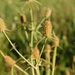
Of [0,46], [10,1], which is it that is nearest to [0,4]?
[10,1]

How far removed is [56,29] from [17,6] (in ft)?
2.58

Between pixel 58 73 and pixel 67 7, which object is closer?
pixel 58 73

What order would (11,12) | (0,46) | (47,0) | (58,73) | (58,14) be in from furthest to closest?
(47,0)
(58,14)
(11,12)
(0,46)
(58,73)

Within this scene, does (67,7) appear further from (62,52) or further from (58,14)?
(62,52)

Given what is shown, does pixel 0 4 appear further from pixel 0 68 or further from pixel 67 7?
pixel 0 68

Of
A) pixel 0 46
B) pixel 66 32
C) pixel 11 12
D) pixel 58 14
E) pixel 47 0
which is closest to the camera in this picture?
pixel 0 46

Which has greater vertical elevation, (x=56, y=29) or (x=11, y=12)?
(x=11, y=12)

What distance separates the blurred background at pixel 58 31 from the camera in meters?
2.00

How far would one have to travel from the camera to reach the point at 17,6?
3.08m

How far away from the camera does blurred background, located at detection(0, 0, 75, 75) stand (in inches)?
78.8

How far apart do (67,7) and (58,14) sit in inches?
9.5

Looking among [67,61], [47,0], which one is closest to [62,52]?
[67,61]

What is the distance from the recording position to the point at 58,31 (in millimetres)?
2529

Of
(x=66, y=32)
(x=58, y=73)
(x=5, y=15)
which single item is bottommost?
(x=58, y=73)
